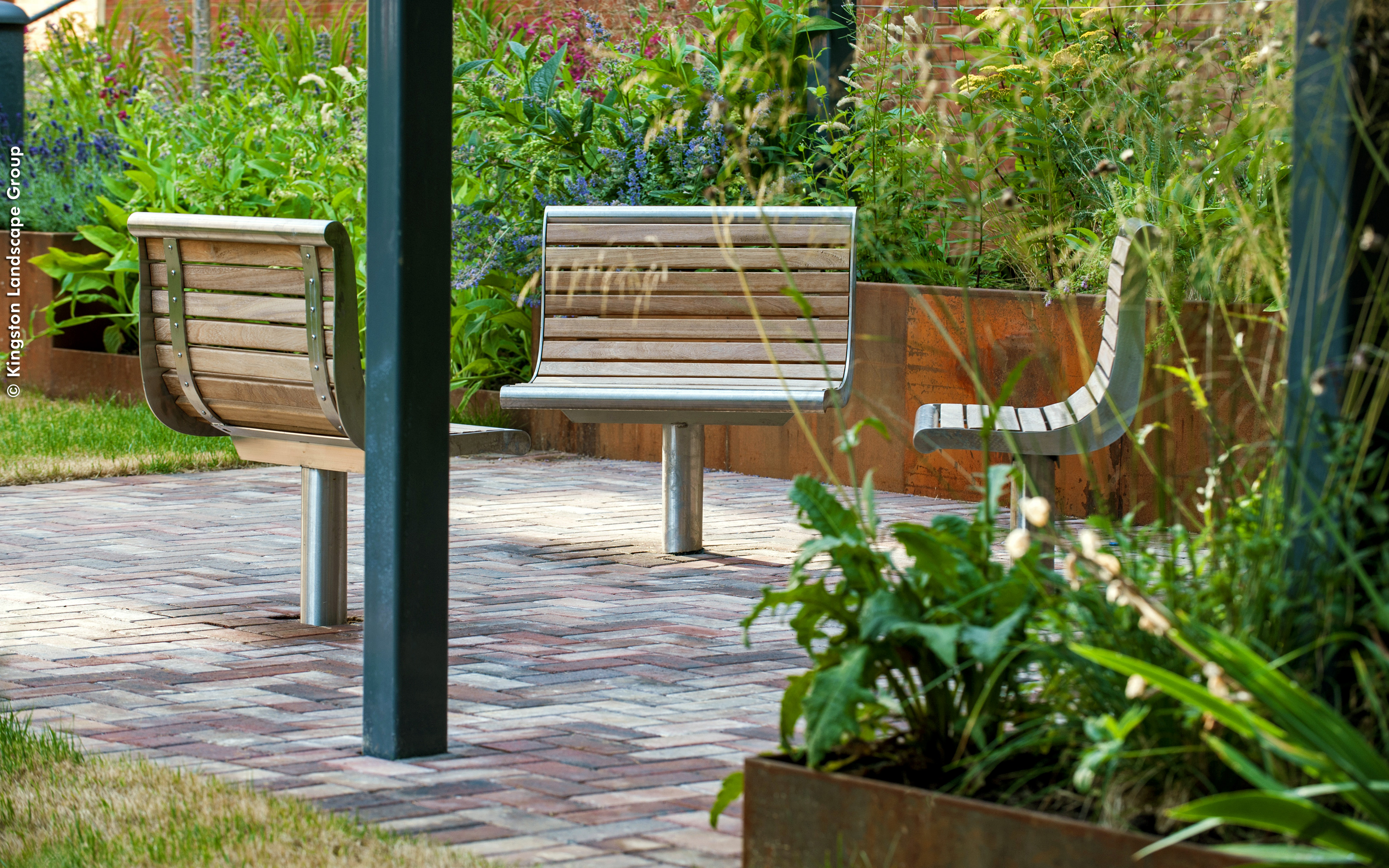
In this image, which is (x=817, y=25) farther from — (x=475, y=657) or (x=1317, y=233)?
(x=1317, y=233)

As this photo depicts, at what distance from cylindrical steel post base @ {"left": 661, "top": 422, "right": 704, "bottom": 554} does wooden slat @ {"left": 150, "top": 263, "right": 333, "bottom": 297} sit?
5.18 feet

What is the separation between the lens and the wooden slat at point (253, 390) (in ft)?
14.6

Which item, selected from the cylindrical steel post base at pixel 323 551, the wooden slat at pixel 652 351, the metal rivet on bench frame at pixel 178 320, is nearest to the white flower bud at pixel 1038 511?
the cylindrical steel post base at pixel 323 551

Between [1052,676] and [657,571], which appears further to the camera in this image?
[657,571]

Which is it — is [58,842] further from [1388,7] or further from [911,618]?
[1388,7]

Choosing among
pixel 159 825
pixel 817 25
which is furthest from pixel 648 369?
pixel 159 825

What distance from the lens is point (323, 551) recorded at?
4625 millimetres

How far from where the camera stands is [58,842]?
292 cm

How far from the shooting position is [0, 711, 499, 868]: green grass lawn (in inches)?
110

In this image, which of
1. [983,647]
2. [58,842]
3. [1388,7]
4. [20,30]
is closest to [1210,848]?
[983,647]

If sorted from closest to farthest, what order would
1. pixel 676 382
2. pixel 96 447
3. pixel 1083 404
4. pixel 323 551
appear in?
1. pixel 323 551
2. pixel 1083 404
3. pixel 676 382
4. pixel 96 447

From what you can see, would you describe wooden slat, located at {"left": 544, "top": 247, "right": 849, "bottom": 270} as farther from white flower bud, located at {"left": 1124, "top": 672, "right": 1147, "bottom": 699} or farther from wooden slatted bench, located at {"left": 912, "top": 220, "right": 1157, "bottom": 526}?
white flower bud, located at {"left": 1124, "top": 672, "right": 1147, "bottom": 699}

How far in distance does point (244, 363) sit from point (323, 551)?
52 centimetres

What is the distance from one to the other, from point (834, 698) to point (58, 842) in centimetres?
134
